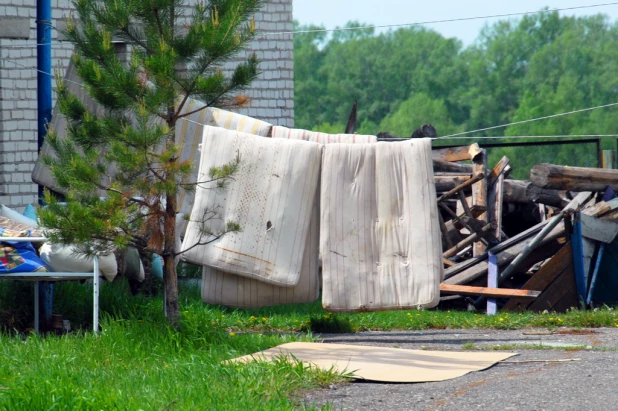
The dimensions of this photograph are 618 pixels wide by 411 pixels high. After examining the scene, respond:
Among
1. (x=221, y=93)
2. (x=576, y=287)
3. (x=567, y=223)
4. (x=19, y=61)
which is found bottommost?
(x=576, y=287)

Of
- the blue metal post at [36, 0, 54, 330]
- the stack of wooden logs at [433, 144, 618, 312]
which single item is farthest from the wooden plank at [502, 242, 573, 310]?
the blue metal post at [36, 0, 54, 330]

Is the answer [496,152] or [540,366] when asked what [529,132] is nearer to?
[496,152]

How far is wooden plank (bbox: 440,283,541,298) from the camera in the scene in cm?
1029

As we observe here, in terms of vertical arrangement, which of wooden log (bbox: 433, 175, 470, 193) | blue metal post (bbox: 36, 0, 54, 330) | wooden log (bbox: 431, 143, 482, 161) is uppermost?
blue metal post (bbox: 36, 0, 54, 330)

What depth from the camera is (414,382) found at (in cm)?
545

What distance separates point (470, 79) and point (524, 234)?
207ft

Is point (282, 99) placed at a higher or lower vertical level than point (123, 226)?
higher

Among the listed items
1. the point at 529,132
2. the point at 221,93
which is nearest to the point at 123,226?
the point at 221,93

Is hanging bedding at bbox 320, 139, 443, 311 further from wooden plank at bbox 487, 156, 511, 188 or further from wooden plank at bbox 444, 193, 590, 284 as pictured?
wooden plank at bbox 487, 156, 511, 188

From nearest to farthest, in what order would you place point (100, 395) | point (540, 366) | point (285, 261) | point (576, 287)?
point (100, 395) < point (540, 366) < point (285, 261) < point (576, 287)

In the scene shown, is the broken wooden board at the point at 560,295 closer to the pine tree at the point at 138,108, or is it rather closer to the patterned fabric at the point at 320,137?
the patterned fabric at the point at 320,137

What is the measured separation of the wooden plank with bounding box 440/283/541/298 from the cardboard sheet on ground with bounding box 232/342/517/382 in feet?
12.5

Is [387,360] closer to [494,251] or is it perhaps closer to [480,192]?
[494,251]

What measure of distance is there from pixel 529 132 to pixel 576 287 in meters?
56.7
